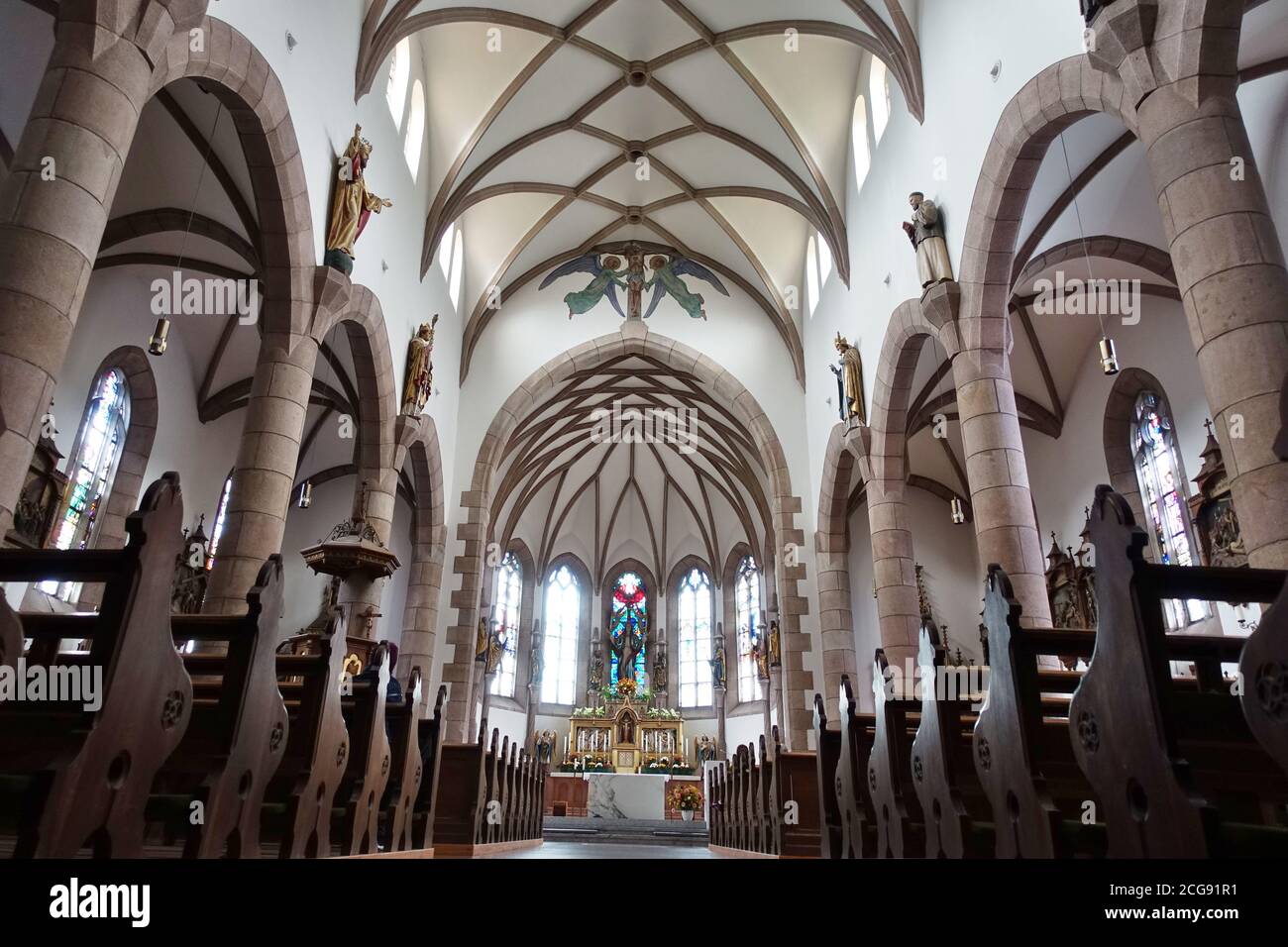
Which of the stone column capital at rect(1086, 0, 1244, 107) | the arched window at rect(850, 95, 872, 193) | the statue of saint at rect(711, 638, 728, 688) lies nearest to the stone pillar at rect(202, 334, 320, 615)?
the stone column capital at rect(1086, 0, 1244, 107)

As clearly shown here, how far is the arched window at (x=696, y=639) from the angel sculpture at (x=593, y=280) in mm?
12075

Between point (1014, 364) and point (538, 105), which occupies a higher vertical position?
point (538, 105)

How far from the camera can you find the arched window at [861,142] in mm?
12859

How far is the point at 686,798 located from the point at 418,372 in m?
13.2

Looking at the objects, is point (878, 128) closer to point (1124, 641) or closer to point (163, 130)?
point (163, 130)

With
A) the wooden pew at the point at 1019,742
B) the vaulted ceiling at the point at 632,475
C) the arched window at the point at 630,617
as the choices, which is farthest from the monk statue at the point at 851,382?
the arched window at the point at 630,617

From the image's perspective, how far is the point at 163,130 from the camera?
10.5 m

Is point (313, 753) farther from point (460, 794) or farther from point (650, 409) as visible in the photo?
point (650, 409)

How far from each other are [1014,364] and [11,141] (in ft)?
51.4

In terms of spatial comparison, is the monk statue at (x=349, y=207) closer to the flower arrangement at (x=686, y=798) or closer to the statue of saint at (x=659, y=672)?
the flower arrangement at (x=686, y=798)

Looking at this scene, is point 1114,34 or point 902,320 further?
point 902,320

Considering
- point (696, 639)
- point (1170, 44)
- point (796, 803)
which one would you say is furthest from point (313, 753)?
point (696, 639)

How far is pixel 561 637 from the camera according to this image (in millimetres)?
27172
